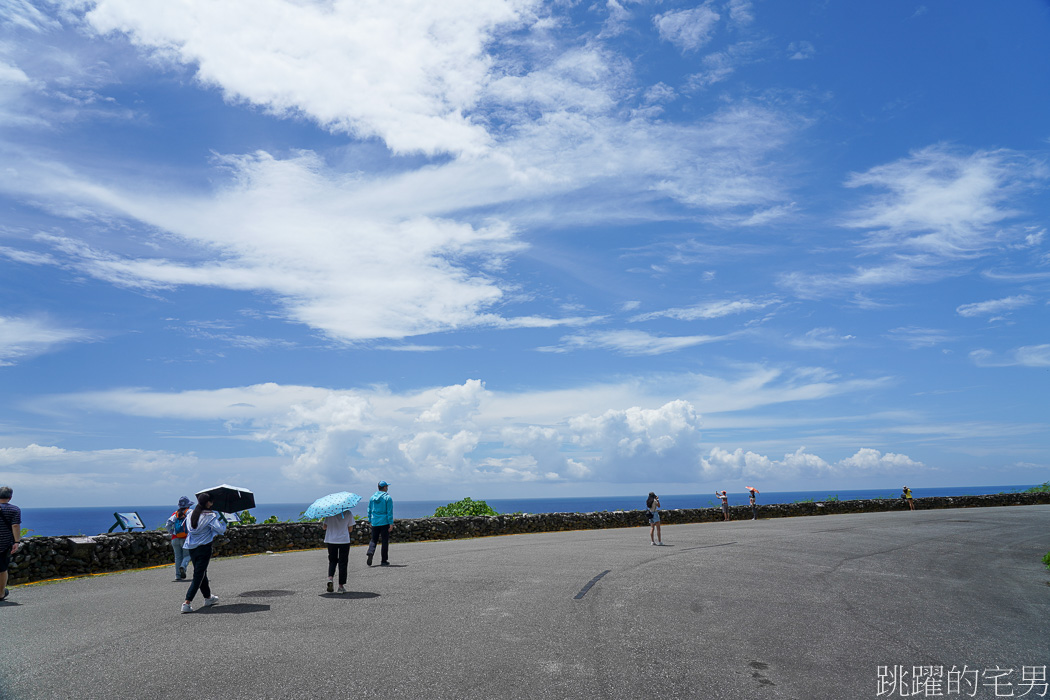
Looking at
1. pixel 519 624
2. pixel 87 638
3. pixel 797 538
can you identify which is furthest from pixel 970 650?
pixel 797 538

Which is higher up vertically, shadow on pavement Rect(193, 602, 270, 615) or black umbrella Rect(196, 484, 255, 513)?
black umbrella Rect(196, 484, 255, 513)

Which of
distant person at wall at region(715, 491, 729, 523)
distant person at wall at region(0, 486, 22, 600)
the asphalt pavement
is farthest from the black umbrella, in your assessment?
distant person at wall at region(715, 491, 729, 523)

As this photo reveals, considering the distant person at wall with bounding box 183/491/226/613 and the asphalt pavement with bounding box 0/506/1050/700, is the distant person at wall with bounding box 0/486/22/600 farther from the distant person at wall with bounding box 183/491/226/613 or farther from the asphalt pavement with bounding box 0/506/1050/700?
the distant person at wall with bounding box 183/491/226/613

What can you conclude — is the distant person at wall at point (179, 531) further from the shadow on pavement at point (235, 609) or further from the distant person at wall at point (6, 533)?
the shadow on pavement at point (235, 609)

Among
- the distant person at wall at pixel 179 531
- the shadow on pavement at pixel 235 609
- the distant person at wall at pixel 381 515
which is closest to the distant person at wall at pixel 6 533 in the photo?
the distant person at wall at pixel 179 531

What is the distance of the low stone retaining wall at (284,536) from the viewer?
1452cm

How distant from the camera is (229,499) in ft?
62.9

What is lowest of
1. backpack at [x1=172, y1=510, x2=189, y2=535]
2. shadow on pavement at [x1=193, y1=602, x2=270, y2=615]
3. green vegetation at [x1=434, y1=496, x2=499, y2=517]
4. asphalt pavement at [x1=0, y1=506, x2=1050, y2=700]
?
asphalt pavement at [x1=0, y1=506, x2=1050, y2=700]

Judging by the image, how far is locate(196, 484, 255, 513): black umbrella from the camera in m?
18.9

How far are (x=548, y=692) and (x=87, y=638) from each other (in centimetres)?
609

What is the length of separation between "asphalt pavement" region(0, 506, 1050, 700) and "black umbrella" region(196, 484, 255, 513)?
12.3ft

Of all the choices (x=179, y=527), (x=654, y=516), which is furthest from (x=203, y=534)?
(x=654, y=516)

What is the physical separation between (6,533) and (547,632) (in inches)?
369

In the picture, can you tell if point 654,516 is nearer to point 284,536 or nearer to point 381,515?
point 381,515
